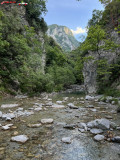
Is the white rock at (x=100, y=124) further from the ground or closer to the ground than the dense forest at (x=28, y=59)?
closer to the ground

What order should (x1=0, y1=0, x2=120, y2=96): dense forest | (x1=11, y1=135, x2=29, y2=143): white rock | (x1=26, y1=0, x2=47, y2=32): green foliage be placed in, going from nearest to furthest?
(x1=11, y1=135, x2=29, y2=143): white rock < (x1=0, y1=0, x2=120, y2=96): dense forest < (x1=26, y1=0, x2=47, y2=32): green foliage

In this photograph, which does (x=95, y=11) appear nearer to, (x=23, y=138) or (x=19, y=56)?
(x=19, y=56)

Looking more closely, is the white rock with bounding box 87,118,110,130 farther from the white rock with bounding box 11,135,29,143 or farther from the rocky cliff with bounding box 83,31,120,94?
the rocky cliff with bounding box 83,31,120,94

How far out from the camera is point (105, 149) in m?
2.40

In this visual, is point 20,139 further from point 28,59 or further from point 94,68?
point 94,68

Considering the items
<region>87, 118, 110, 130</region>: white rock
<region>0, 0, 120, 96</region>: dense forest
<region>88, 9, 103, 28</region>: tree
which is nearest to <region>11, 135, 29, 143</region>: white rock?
<region>87, 118, 110, 130</region>: white rock

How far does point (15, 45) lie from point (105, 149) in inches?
456

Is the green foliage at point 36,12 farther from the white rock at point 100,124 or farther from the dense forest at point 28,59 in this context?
the white rock at point 100,124

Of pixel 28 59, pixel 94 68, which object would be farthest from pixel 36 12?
pixel 94 68

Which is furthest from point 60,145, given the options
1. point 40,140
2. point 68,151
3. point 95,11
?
point 95,11

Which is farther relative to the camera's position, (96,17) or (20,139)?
(96,17)

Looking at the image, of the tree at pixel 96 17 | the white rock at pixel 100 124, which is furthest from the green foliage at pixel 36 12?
the white rock at pixel 100 124

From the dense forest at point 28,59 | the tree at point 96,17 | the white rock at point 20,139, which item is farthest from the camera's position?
the tree at point 96,17

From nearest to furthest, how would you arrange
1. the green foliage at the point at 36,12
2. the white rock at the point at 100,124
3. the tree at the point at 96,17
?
the white rock at the point at 100,124 → the green foliage at the point at 36,12 → the tree at the point at 96,17
